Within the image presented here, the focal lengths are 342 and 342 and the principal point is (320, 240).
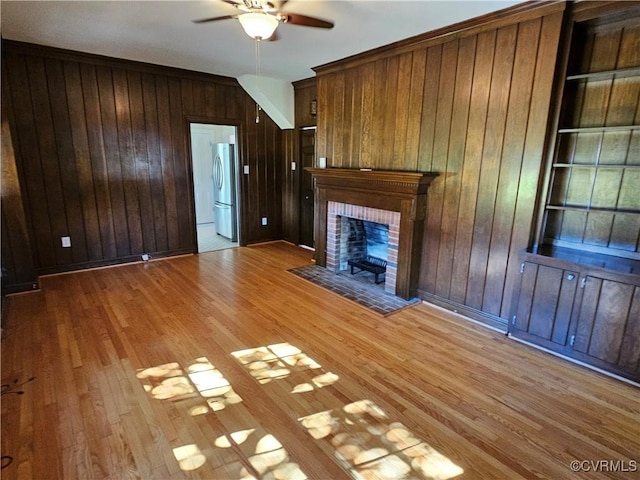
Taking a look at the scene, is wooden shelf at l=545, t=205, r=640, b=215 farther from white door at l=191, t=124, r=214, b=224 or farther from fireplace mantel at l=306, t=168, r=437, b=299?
white door at l=191, t=124, r=214, b=224

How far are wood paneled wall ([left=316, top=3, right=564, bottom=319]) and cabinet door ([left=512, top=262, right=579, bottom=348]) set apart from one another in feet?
0.68

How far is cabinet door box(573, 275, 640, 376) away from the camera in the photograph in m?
2.28

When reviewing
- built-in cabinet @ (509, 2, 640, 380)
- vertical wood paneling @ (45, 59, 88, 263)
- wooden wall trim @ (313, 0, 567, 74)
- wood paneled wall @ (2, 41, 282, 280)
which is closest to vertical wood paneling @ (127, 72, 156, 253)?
wood paneled wall @ (2, 41, 282, 280)

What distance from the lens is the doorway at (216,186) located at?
19.1 ft

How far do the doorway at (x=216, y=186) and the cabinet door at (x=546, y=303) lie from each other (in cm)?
444

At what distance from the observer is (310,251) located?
220 inches

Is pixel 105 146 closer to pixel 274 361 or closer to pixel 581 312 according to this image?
pixel 274 361

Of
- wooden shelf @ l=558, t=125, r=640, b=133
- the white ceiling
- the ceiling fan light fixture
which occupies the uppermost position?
the white ceiling

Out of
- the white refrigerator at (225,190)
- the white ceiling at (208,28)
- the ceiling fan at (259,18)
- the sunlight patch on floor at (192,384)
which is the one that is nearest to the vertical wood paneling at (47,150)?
the white ceiling at (208,28)

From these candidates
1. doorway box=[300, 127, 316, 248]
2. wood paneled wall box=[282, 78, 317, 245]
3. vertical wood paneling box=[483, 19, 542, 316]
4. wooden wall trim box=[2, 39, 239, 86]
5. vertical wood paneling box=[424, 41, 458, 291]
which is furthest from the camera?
doorway box=[300, 127, 316, 248]

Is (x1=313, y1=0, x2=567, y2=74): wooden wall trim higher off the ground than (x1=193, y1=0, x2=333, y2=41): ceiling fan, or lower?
higher

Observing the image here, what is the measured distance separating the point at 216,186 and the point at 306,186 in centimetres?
196

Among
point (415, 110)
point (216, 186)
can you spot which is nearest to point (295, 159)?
point (216, 186)

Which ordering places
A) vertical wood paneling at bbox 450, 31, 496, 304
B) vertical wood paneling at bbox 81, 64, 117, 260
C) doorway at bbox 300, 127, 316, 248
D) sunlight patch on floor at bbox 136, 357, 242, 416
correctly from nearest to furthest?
sunlight patch on floor at bbox 136, 357, 242, 416
vertical wood paneling at bbox 450, 31, 496, 304
vertical wood paneling at bbox 81, 64, 117, 260
doorway at bbox 300, 127, 316, 248
